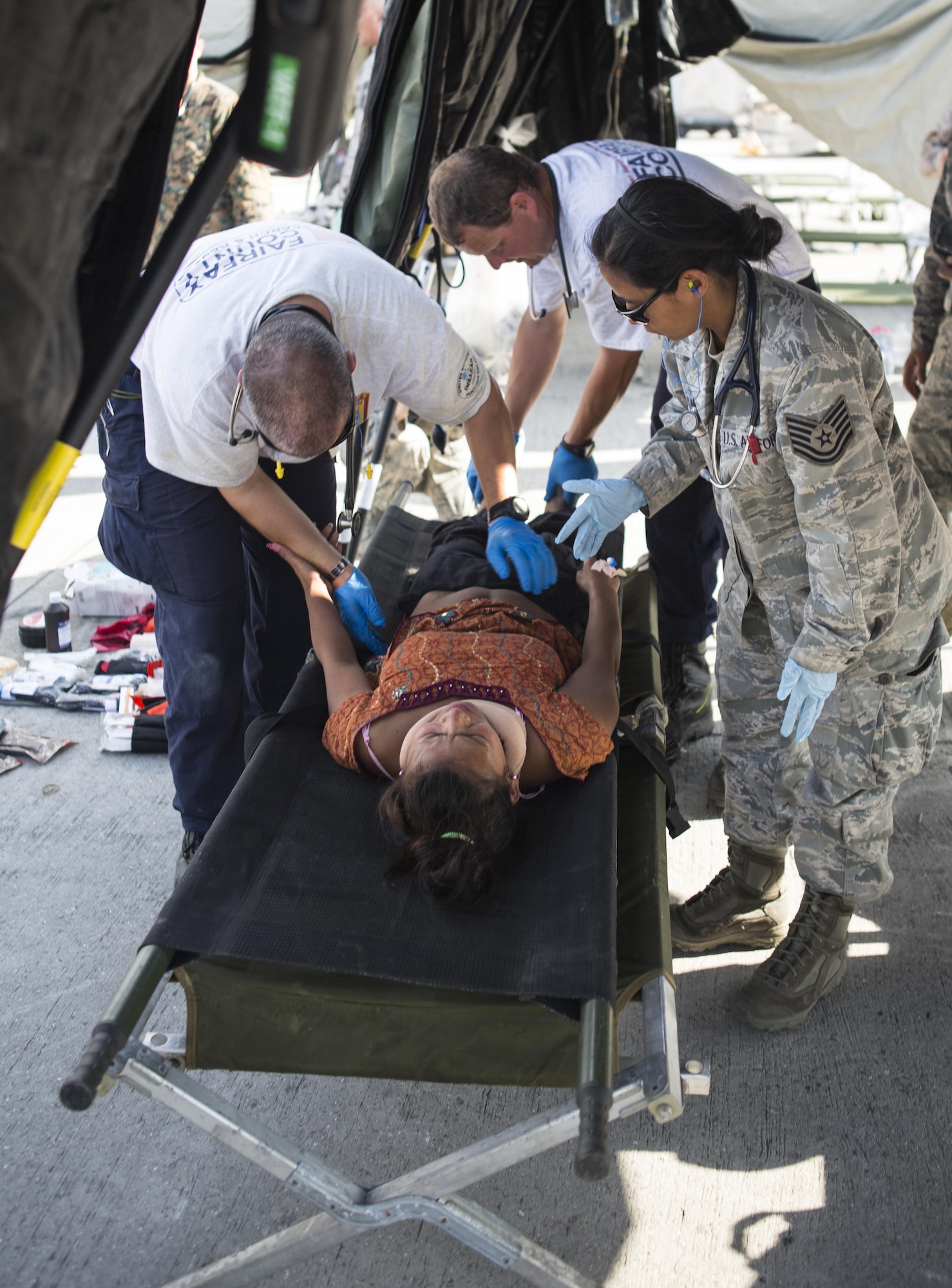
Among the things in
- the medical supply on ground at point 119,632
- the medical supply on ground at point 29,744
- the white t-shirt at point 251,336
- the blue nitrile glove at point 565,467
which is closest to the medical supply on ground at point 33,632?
the medical supply on ground at point 119,632

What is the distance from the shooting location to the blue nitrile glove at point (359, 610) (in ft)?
8.86

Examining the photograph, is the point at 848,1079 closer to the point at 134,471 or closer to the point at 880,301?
the point at 134,471

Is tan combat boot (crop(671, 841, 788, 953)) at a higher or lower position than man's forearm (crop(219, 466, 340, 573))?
lower

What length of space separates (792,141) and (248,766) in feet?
45.4

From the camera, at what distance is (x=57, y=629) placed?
12.9ft

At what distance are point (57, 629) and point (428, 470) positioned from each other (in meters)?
1.71

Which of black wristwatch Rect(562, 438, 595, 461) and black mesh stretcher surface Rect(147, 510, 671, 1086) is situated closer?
black mesh stretcher surface Rect(147, 510, 671, 1086)

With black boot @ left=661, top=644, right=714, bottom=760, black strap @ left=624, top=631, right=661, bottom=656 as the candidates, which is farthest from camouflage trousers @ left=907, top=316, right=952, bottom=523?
black strap @ left=624, top=631, right=661, bottom=656

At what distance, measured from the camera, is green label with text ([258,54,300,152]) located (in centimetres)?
91

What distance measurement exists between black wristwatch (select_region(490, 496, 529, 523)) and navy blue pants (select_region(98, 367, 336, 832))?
0.53 metres

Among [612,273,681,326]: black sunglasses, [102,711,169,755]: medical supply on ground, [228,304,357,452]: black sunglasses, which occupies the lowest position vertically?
[102,711,169,755]: medical supply on ground

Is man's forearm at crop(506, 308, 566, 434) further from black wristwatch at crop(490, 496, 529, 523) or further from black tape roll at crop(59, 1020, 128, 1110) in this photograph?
black tape roll at crop(59, 1020, 128, 1110)

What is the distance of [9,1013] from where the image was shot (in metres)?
2.35

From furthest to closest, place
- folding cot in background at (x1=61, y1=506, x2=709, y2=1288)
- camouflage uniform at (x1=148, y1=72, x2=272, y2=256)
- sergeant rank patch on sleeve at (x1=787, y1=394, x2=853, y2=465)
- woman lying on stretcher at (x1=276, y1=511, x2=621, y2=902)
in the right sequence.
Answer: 1. camouflage uniform at (x1=148, y1=72, x2=272, y2=256)
2. woman lying on stretcher at (x1=276, y1=511, x2=621, y2=902)
3. sergeant rank patch on sleeve at (x1=787, y1=394, x2=853, y2=465)
4. folding cot in background at (x1=61, y1=506, x2=709, y2=1288)
